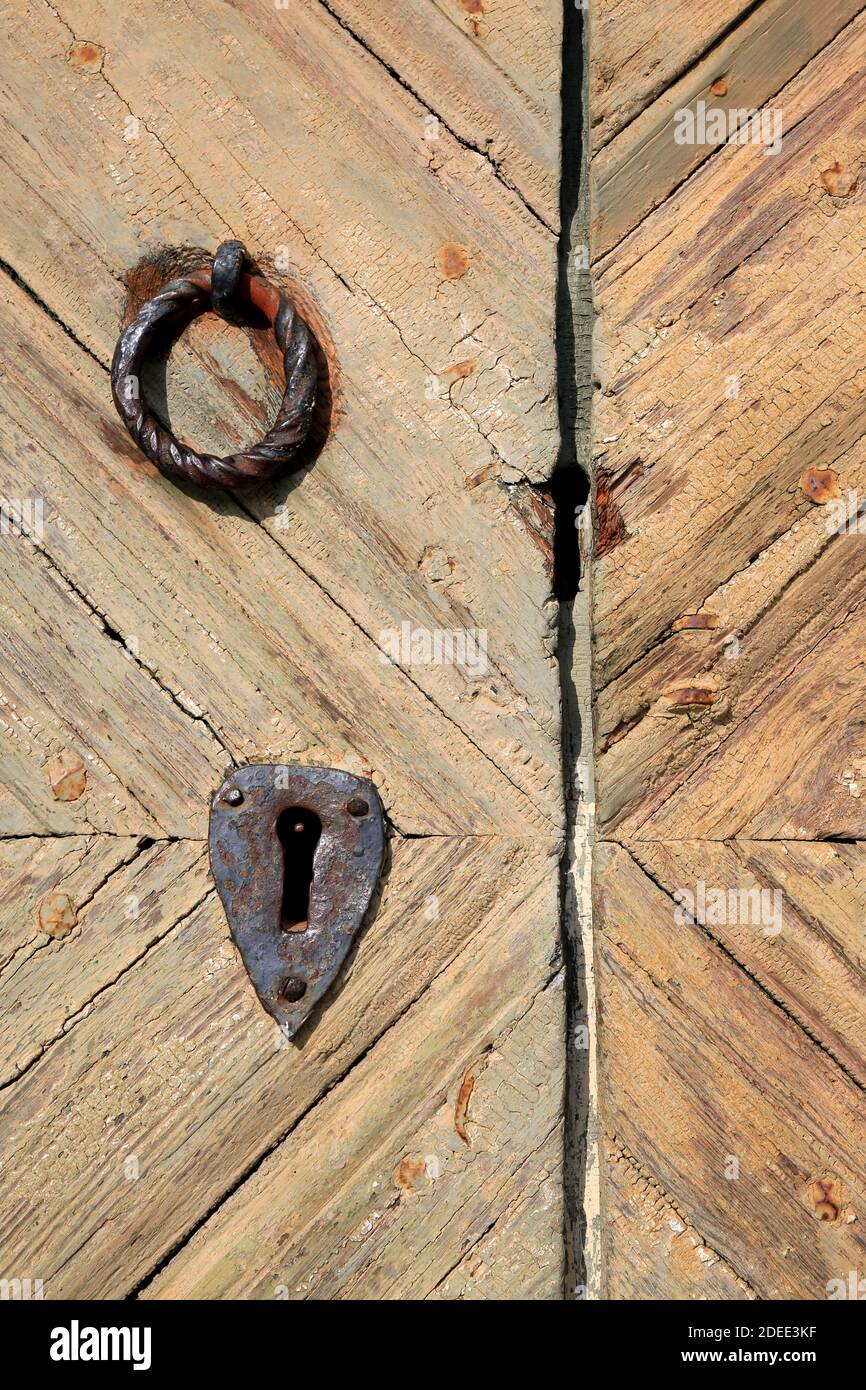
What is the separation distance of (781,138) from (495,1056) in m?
1.12

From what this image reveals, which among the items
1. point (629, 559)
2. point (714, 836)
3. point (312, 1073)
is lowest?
point (312, 1073)

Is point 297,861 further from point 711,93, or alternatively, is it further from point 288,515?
point 711,93

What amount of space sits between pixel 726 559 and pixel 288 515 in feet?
1.70

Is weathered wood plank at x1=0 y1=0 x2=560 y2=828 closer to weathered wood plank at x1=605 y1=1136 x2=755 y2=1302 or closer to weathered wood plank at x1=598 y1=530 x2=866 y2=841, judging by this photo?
weathered wood plank at x1=598 y1=530 x2=866 y2=841

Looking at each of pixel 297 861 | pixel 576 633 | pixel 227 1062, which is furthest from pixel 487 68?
pixel 227 1062

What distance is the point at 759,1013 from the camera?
1.12 meters

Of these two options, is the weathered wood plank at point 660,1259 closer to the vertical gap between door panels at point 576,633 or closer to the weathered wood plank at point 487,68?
the vertical gap between door panels at point 576,633

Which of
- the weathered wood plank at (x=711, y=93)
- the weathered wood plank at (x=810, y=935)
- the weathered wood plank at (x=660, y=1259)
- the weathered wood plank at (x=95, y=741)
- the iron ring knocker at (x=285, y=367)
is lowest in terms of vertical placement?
the weathered wood plank at (x=660, y=1259)

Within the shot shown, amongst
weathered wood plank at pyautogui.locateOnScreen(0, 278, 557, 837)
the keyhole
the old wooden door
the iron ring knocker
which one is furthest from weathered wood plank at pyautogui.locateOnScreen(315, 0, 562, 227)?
the keyhole

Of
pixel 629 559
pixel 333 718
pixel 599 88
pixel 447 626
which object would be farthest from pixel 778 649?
pixel 599 88

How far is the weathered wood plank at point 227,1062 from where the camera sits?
1.09m

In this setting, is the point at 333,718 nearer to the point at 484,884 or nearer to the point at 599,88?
the point at 484,884

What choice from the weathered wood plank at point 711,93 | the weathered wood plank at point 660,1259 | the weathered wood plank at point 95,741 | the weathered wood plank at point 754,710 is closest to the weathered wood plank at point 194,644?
the weathered wood plank at point 95,741

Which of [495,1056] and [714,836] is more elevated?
[714,836]
